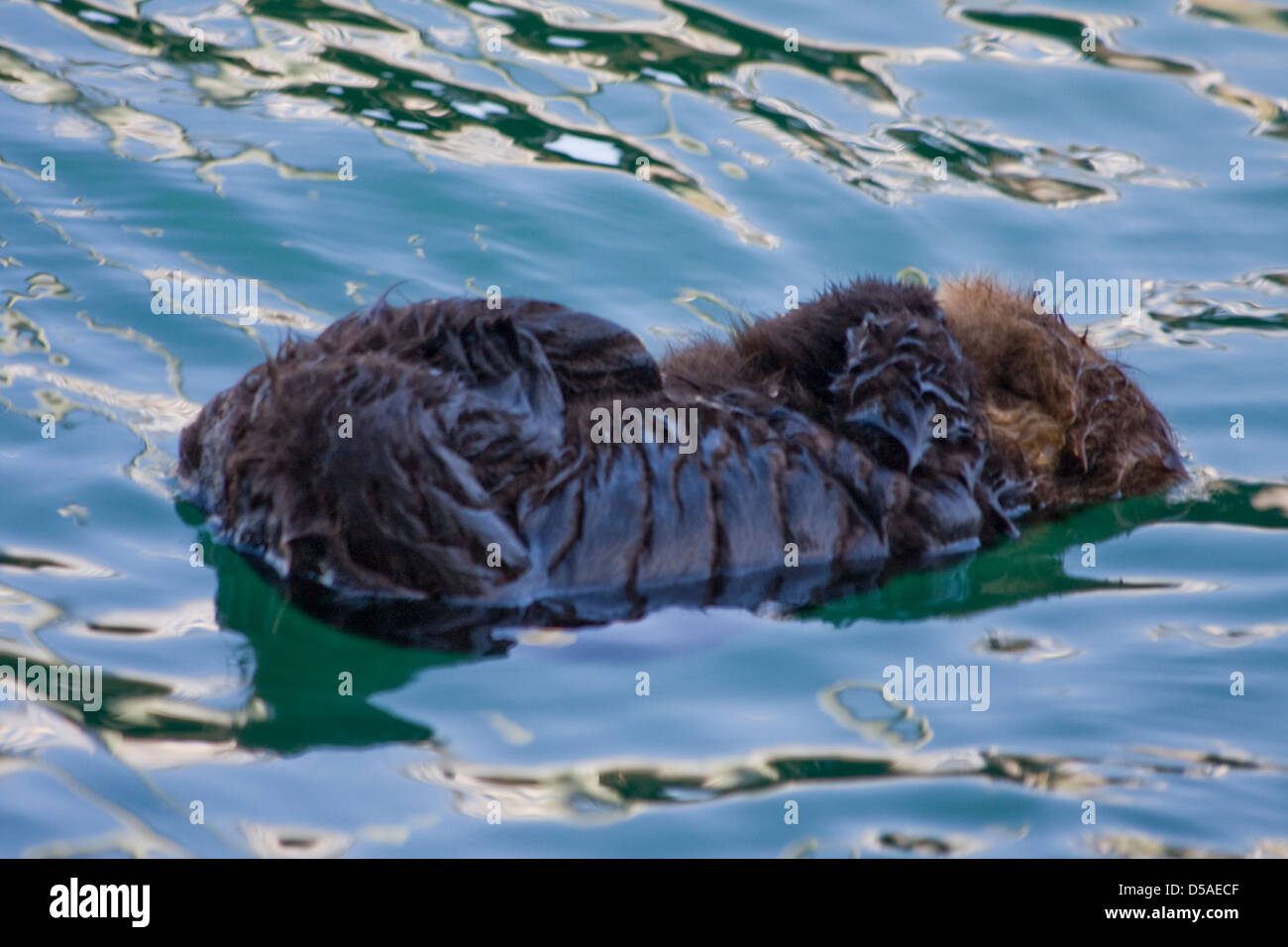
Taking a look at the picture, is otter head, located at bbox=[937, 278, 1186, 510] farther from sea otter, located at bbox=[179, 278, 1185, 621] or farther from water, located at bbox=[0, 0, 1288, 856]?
water, located at bbox=[0, 0, 1288, 856]

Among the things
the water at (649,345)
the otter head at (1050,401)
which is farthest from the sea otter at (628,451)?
the water at (649,345)

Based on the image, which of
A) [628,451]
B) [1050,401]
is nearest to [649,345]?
[1050,401]

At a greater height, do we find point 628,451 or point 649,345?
point 649,345

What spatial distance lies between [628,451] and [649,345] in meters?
2.13

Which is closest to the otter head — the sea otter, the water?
the sea otter

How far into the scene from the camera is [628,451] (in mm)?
3967

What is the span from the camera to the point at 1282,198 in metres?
7.71

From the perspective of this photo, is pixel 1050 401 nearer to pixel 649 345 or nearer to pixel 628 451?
pixel 628 451

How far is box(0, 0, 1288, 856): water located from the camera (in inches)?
133

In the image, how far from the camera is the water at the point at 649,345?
338 centimetres

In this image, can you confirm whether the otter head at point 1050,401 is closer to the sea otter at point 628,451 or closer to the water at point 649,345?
the sea otter at point 628,451

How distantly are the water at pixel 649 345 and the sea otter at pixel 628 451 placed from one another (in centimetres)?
17

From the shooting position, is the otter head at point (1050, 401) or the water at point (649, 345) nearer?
the water at point (649, 345)
